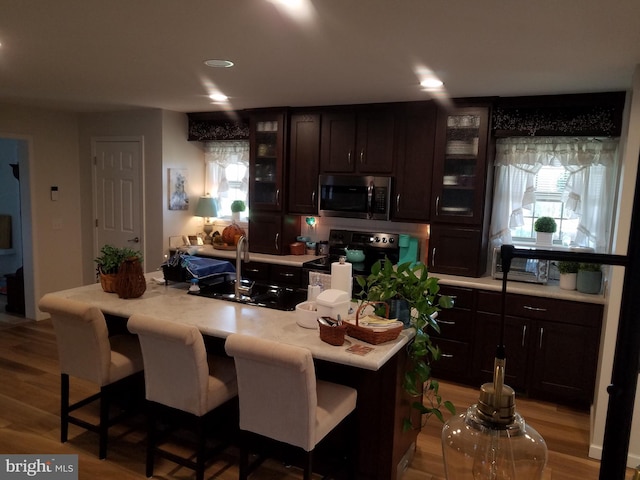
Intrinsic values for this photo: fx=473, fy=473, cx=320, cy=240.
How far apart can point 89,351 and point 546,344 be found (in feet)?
10.6

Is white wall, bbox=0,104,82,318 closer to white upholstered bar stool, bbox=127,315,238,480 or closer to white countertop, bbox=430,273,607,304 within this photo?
white upholstered bar stool, bbox=127,315,238,480

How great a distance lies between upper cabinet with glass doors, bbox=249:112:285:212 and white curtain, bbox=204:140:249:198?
457mm

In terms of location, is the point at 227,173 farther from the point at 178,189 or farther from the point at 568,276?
the point at 568,276

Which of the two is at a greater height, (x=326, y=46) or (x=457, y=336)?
(x=326, y=46)

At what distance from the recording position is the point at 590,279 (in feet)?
12.0

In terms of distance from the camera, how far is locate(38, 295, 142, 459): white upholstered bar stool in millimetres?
2602

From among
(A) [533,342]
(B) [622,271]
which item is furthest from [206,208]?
(B) [622,271]

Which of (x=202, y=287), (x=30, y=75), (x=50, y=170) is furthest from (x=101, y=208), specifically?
(x=202, y=287)

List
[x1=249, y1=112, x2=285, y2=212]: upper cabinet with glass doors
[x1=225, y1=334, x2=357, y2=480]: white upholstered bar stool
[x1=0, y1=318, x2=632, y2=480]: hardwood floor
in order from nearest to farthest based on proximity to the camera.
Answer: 1. [x1=225, y1=334, x2=357, y2=480]: white upholstered bar stool
2. [x1=0, y1=318, x2=632, y2=480]: hardwood floor
3. [x1=249, y1=112, x2=285, y2=212]: upper cabinet with glass doors

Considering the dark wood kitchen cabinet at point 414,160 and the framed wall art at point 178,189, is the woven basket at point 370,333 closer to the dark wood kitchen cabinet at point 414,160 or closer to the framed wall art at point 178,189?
the dark wood kitchen cabinet at point 414,160

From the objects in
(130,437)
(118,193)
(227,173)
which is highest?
(227,173)

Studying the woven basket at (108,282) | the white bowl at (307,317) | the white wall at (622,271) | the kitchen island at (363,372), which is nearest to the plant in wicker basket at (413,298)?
the kitchen island at (363,372)

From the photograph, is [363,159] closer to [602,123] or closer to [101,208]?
[602,123]

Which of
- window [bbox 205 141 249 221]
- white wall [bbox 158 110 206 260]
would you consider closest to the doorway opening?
white wall [bbox 158 110 206 260]
